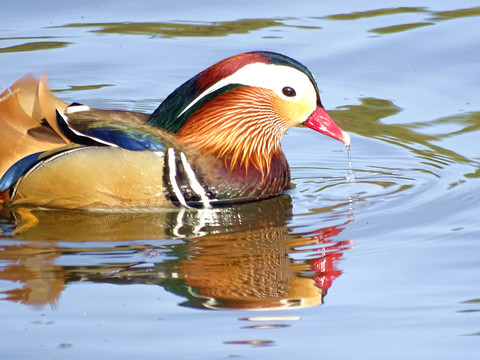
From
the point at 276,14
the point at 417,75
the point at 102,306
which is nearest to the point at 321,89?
the point at 417,75

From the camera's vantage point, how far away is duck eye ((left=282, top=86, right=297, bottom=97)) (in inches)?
282

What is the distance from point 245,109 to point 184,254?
63.8 inches

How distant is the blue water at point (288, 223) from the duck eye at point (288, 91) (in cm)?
68

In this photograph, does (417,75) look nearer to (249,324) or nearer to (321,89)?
(321,89)

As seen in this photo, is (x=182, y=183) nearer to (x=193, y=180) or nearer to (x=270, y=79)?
(x=193, y=180)

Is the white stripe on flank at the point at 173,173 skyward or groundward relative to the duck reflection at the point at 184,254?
skyward

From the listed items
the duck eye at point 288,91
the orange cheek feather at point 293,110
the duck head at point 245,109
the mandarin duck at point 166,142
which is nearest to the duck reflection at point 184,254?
the mandarin duck at point 166,142

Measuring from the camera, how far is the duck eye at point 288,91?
715 cm

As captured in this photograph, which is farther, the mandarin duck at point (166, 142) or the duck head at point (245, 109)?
the duck head at point (245, 109)

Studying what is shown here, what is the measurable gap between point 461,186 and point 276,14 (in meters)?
4.03

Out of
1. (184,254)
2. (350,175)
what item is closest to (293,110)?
(350,175)

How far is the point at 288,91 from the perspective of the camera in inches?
283

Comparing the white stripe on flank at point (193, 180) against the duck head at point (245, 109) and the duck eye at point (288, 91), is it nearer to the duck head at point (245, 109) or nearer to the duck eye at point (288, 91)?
the duck head at point (245, 109)

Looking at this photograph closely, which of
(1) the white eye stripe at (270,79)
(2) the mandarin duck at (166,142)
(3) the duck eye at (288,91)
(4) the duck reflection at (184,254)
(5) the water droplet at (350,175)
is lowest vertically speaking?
(4) the duck reflection at (184,254)
